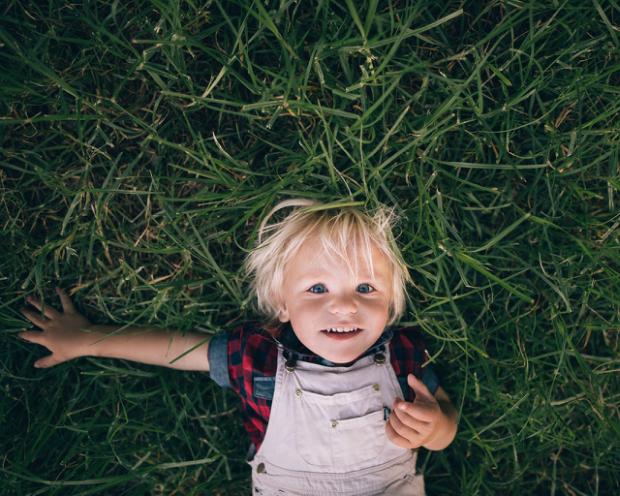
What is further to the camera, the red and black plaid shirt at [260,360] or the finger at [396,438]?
the red and black plaid shirt at [260,360]

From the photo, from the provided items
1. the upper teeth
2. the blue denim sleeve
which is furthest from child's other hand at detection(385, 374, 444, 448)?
the blue denim sleeve

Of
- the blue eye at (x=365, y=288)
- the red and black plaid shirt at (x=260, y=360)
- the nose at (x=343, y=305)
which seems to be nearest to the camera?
the nose at (x=343, y=305)

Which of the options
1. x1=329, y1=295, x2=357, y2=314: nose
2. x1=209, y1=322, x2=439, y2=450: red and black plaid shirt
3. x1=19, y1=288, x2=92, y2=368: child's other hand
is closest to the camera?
x1=329, y1=295, x2=357, y2=314: nose

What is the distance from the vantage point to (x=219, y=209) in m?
1.84

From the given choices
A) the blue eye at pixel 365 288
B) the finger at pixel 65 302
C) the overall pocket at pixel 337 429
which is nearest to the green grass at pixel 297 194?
the finger at pixel 65 302

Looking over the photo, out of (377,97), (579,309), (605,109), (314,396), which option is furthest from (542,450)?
(377,97)

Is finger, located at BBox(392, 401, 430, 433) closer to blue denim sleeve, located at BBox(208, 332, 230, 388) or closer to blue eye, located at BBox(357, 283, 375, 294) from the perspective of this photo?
blue eye, located at BBox(357, 283, 375, 294)

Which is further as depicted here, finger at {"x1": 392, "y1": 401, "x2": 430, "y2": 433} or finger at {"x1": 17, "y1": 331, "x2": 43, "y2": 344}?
finger at {"x1": 17, "y1": 331, "x2": 43, "y2": 344}

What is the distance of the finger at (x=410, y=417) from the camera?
163 cm

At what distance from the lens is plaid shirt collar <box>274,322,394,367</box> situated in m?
1.80

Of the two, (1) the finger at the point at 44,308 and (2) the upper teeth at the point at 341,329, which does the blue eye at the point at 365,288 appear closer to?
(2) the upper teeth at the point at 341,329

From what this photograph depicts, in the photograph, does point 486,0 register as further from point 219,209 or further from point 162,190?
point 162,190

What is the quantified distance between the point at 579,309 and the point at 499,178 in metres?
0.59

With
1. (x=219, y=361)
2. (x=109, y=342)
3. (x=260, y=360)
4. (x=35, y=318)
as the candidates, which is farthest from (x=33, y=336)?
(x=260, y=360)
